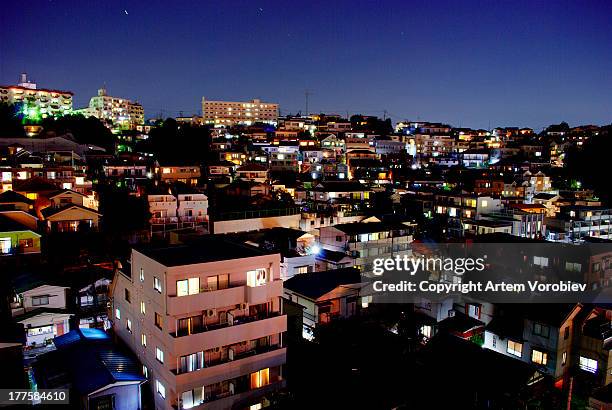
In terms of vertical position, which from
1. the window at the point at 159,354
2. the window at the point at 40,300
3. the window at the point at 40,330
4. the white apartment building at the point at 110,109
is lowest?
the window at the point at 40,330

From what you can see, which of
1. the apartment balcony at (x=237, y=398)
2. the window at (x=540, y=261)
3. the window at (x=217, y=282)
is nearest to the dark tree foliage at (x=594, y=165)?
the window at (x=540, y=261)

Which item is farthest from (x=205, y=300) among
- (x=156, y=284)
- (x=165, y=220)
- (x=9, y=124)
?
(x=9, y=124)

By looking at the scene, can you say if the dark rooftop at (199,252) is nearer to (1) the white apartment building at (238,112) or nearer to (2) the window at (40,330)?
(2) the window at (40,330)

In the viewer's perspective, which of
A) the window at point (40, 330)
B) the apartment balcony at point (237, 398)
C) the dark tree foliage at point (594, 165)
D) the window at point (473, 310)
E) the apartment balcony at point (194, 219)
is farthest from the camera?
the dark tree foliage at point (594, 165)

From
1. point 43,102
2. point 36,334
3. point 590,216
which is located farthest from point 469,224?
point 43,102

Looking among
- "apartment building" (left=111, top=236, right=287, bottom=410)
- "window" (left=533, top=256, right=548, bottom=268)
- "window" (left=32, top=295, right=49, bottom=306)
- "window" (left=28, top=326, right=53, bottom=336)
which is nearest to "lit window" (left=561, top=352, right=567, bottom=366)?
"window" (left=533, top=256, right=548, bottom=268)

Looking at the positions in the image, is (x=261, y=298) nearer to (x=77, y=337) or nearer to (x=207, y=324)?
(x=207, y=324)
